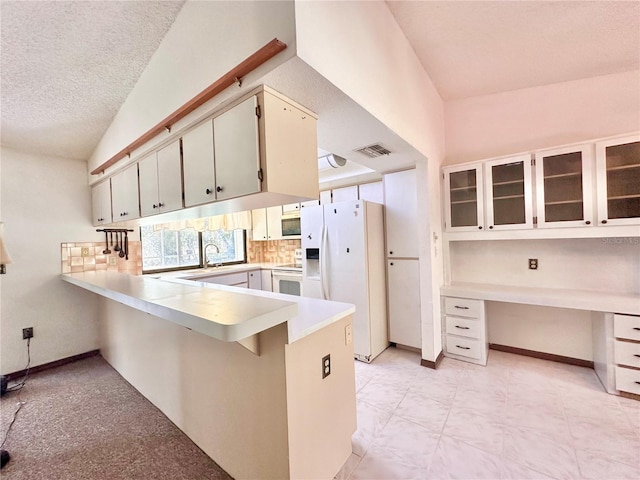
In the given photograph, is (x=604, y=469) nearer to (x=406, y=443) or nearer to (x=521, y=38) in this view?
(x=406, y=443)

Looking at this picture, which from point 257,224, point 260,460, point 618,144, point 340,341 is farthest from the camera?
point 257,224

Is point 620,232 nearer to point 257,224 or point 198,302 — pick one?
point 198,302

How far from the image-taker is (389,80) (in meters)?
1.96

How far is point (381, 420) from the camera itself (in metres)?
1.95

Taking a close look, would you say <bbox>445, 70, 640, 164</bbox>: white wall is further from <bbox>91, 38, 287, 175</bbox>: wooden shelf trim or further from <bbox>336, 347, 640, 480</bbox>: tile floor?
<bbox>91, 38, 287, 175</bbox>: wooden shelf trim

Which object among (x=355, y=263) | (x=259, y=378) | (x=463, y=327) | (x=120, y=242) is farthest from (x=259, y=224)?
(x=259, y=378)

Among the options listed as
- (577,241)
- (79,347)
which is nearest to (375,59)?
(577,241)

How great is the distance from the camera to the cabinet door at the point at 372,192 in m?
3.31

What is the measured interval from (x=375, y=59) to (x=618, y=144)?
83.2 inches

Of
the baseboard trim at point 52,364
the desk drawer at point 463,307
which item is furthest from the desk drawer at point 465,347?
the baseboard trim at point 52,364

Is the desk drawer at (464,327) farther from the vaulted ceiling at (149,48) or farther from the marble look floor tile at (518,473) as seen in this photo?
the vaulted ceiling at (149,48)

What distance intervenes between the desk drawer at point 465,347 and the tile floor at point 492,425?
Answer: 0.44 ft

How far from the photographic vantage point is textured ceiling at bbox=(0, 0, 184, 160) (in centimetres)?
168

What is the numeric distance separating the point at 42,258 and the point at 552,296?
503cm
